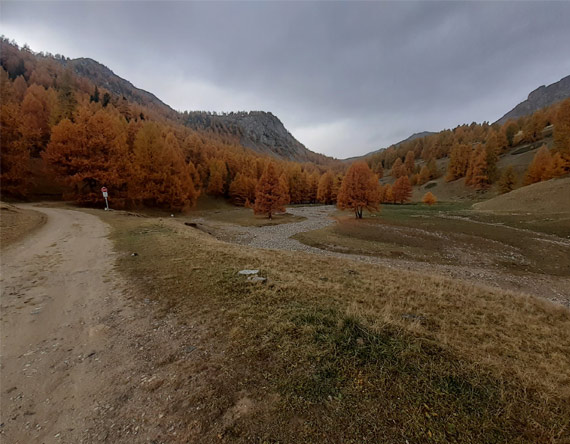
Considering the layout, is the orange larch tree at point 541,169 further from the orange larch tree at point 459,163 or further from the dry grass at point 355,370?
the dry grass at point 355,370

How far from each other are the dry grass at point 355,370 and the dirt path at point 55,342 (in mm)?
827

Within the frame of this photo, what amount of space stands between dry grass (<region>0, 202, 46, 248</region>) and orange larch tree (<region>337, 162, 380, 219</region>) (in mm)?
38842

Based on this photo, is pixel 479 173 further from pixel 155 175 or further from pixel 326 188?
pixel 155 175

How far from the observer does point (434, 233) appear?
29.2 metres

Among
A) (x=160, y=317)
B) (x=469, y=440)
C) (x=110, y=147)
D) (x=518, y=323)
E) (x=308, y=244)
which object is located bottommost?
(x=308, y=244)

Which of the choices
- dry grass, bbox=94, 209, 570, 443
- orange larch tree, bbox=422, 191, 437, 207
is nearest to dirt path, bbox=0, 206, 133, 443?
dry grass, bbox=94, 209, 570, 443

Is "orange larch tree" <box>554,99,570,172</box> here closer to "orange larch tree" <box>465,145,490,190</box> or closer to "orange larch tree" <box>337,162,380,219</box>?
"orange larch tree" <box>465,145,490,190</box>

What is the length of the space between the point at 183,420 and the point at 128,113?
116 m

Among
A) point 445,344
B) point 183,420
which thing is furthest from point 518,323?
point 183,420

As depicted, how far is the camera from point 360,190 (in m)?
39.8

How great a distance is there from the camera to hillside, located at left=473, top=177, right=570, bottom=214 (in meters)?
40.1

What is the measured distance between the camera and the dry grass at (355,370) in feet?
9.57

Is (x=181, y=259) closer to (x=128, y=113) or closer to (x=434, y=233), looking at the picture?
(x=434, y=233)

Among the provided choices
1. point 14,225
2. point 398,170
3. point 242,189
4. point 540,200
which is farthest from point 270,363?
point 398,170
